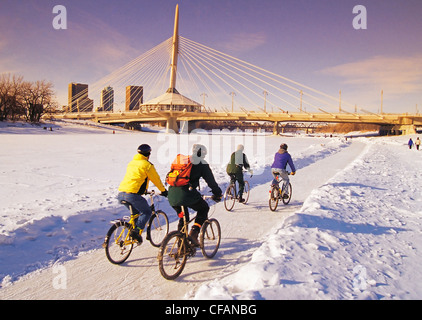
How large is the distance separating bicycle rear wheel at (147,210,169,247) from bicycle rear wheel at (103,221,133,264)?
59cm

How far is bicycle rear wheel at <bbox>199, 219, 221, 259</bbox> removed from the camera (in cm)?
458

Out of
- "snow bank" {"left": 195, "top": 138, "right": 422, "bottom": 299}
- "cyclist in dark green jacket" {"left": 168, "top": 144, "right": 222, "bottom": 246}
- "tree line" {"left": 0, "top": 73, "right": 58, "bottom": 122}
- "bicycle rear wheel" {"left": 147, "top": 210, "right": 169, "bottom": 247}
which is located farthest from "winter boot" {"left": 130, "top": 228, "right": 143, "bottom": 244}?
"tree line" {"left": 0, "top": 73, "right": 58, "bottom": 122}

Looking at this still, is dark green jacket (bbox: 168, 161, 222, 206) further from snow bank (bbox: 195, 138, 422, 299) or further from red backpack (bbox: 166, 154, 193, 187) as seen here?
snow bank (bbox: 195, 138, 422, 299)

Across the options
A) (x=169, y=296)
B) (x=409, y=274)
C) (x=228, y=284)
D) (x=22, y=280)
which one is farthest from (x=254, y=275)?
(x=22, y=280)

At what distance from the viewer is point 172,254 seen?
3.88 meters

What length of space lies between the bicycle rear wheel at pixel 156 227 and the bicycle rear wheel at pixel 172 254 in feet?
3.73

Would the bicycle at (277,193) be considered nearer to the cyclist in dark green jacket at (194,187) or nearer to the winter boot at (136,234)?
the cyclist in dark green jacket at (194,187)

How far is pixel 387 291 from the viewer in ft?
11.2

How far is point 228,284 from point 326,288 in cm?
122

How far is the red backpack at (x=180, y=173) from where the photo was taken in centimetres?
385

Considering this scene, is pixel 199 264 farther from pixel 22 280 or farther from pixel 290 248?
pixel 22 280

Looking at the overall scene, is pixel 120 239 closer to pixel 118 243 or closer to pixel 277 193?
pixel 118 243

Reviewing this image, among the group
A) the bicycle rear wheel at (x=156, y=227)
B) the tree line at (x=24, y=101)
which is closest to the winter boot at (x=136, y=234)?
the bicycle rear wheel at (x=156, y=227)

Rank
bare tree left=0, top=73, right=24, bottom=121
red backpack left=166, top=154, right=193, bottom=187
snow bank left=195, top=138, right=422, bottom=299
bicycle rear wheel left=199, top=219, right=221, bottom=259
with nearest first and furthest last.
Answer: snow bank left=195, top=138, right=422, bottom=299 → red backpack left=166, top=154, right=193, bottom=187 → bicycle rear wheel left=199, top=219, right=221, bottom=259 → bare tree left=0, top=73, right=24, bottom=121
